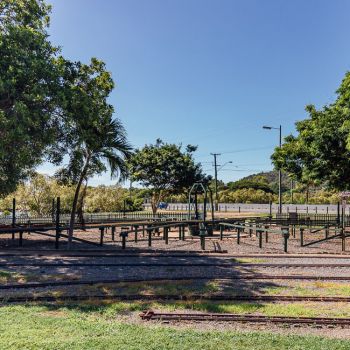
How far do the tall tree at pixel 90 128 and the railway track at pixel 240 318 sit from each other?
303 inches

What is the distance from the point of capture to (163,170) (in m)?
36.4

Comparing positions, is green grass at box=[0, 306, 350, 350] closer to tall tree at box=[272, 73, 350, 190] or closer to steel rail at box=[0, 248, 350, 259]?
steel rail at box=[0, 248, 350, 259]

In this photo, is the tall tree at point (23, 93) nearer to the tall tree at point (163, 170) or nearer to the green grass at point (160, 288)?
the green grass at point (160, 288)

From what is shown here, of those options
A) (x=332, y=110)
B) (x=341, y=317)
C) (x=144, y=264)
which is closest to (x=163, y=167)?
(x=332, y=110)

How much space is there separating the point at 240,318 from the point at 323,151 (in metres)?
14.4

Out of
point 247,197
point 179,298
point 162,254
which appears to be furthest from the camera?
point 247,197

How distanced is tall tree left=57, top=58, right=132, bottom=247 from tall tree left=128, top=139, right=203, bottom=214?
58.9 feet

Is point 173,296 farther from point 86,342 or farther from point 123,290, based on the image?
point 86,342

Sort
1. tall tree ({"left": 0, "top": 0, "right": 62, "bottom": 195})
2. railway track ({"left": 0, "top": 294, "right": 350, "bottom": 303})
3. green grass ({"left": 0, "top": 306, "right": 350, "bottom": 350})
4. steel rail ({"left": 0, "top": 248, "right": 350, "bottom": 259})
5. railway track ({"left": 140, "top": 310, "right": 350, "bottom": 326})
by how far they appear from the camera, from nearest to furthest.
→ green grass ({"left": 0, "top": 306, "right": 350, "bottom": 350})
railway track ({"left": 140, "top": 310, "right": 350, "bottom": 326})
railway track ({"left": 0, "top": 294, "right": 350, "bottom": 303})
tall tree ({"left": 0, "top": 0, "right": 62, "bottom": 195})
steel rail ({"left": 0, "top": 248, "right": 350, "bottom": 259})

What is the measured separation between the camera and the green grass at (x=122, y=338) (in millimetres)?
5562

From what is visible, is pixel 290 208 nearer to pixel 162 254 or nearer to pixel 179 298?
pixel 162 254

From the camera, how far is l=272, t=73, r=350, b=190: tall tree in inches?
731

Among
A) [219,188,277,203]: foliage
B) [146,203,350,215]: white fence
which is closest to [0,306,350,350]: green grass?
[146,203,350,215]: white fence

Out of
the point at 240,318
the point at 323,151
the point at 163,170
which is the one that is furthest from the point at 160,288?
the point at 163,170
